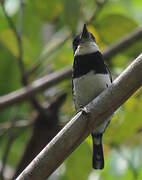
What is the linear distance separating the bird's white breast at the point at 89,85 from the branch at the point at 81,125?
0.62 meters

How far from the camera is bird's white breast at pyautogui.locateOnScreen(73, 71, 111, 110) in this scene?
2420 mm

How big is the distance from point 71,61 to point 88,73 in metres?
0.88

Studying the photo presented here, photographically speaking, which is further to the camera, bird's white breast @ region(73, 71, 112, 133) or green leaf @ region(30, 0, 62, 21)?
green leaf @ region(30, 0, 62, 21)

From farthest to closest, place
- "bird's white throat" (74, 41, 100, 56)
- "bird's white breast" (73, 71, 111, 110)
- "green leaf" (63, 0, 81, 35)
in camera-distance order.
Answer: "green leaf" (63, 0, 81, 35)
"bird's white throat" (74, 41, 100, 56)
"bird's white breast" (73, 71, 111, 110)

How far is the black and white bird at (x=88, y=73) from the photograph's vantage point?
243 centimetres

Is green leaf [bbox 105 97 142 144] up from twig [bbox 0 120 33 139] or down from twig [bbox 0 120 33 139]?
down

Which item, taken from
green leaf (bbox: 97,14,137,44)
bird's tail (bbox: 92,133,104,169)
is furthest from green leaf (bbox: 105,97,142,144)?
green leaf (bbox: 97,14,137,44)

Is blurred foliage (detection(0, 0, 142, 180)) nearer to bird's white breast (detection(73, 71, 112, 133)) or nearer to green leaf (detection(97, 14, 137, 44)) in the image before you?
green leaf (detection(97, 14, 137, 44))

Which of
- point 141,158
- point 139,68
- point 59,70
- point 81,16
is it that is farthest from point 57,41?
point 139,68

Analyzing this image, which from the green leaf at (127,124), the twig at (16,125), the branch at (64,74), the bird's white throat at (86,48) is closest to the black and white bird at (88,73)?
the bird's white throat at (86,48)

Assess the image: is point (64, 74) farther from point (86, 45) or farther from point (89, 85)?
point (89, 85)

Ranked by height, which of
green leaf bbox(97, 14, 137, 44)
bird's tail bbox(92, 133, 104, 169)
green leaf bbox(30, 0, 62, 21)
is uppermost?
green leaf bbox(30, 0, 62, 21)

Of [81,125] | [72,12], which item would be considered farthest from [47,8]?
[81,125]

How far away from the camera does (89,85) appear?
2.43 meters
